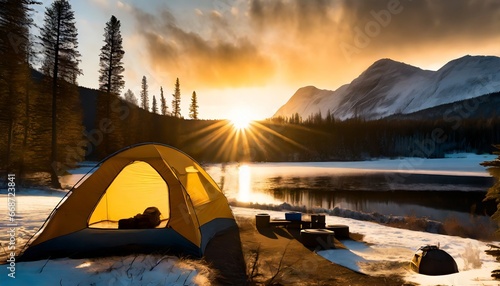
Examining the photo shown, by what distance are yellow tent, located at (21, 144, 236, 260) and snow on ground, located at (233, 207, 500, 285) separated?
3.46 meters

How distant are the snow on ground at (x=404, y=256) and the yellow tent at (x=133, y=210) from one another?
11.4 ft

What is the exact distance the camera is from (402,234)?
1205cm

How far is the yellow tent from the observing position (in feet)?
24.7

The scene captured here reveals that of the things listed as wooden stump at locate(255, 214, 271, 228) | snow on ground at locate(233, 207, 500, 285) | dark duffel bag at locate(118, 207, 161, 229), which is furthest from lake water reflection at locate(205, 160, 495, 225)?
dark duffel bag at locate(118, 207, 161, 229)

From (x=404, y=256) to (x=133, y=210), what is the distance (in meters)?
7.57

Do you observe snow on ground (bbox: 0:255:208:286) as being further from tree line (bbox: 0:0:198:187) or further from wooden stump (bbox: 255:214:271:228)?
tree line (bbox: 0:0:198:187)

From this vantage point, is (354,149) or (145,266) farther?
(354,149)

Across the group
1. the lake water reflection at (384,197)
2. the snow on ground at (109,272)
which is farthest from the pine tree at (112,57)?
the snow on ground at (109,272)

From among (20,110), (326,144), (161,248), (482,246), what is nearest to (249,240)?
Result: (161,248)

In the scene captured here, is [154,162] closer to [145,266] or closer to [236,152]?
[145,266]

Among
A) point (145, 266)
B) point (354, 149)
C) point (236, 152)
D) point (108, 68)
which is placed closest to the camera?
point (145, 266)

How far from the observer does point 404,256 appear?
347 inches

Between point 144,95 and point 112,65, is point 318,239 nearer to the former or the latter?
point 112,65

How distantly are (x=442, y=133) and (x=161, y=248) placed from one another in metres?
136
